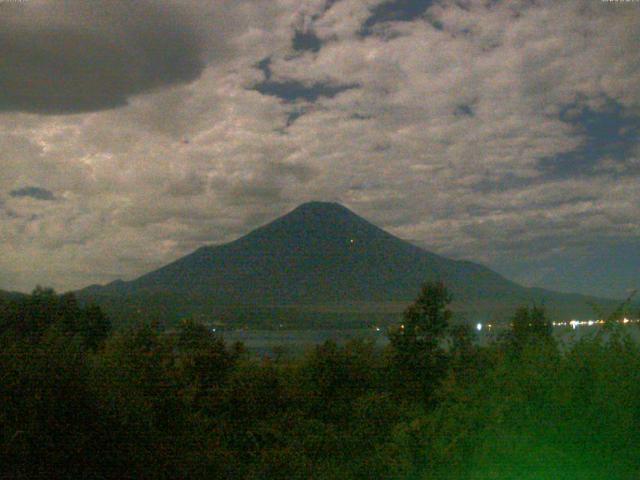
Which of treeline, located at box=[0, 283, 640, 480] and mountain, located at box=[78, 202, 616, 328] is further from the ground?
mountain, located at box=[78, 202, 616, 328]

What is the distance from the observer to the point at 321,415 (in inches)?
657

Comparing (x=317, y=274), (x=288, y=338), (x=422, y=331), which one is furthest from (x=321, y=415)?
(x=317, y=274)

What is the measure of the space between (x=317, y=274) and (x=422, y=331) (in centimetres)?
2717

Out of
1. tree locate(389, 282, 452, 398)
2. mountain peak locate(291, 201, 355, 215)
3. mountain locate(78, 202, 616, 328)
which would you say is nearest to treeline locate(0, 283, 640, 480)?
tree locate(389, 282, 452, 398)

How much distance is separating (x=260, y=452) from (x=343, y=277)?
122ft

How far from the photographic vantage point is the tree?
1945cm

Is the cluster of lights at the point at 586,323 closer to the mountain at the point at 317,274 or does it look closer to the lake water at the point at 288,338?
the lake water at the point at 288,338

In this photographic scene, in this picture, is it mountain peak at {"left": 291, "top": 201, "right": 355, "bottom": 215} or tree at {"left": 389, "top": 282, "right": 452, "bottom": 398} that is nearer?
tree at {"left": 389, "top": 282, "right": 452, "bottom": 398}

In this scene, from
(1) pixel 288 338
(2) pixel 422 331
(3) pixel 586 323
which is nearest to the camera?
(3) pixel 586 323

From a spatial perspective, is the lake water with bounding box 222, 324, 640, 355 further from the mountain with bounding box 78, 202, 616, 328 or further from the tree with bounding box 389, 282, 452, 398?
the mountain with bounding box 78, 202, 616, 328

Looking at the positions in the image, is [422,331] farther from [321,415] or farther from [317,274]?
[317,274]

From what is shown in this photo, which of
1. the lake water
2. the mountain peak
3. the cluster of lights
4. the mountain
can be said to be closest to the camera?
the cluster of lights

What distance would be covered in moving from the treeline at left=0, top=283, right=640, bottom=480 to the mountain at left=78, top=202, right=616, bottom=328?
48.8 ft

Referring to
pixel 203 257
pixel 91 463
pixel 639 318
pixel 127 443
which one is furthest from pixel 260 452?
pixel 203 257
